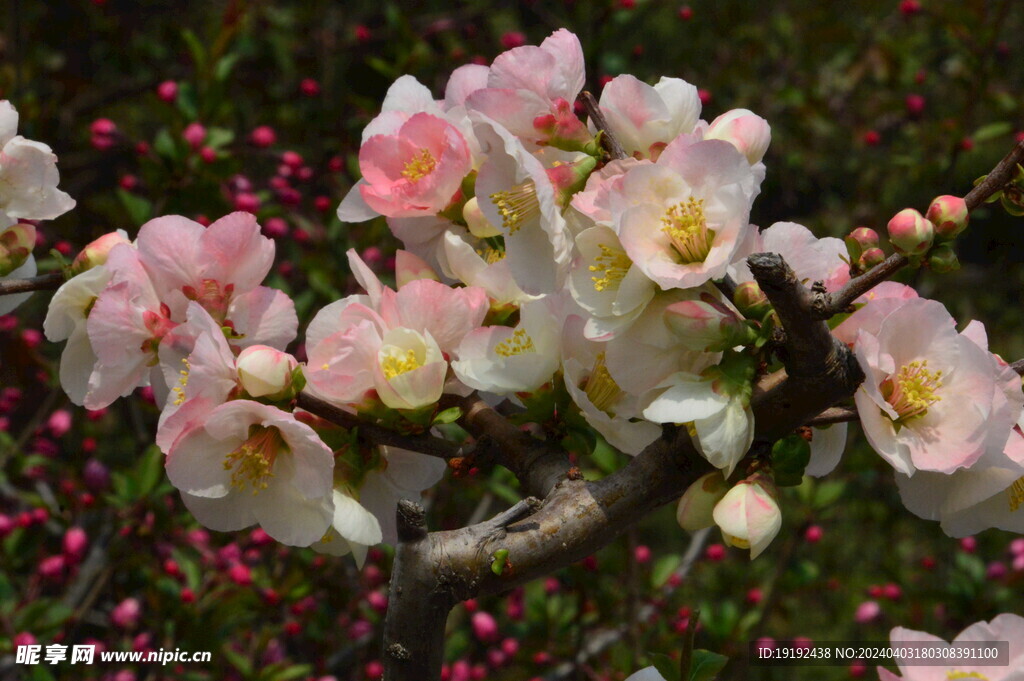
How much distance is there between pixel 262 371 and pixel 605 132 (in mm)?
368

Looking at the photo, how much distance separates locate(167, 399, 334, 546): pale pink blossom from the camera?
80 cm

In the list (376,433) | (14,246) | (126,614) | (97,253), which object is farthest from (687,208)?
(126,614)

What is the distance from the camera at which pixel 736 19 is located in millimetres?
3027

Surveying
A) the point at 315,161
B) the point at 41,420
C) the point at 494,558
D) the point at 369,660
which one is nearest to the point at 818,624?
the point at 369,660

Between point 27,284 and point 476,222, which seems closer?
point 476,222

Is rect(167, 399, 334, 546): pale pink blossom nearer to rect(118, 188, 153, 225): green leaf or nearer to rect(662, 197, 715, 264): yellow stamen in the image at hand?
rect(662, 197, 715, 264): yellow stamen

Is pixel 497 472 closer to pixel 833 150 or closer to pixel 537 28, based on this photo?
pixel 537 28

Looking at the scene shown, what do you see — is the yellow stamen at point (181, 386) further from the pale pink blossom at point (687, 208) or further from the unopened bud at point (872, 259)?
the unopened bud at point (872, 259)

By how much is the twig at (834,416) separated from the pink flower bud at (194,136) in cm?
154

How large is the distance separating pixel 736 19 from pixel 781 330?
8.38 feet

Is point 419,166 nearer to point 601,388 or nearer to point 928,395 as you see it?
point 601,388

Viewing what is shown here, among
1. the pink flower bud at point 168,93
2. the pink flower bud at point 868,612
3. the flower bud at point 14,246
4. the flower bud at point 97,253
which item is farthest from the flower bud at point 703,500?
the pink flower bud at point 868,612

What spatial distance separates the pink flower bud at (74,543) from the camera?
2.00 m

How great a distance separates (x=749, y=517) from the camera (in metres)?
0.75
